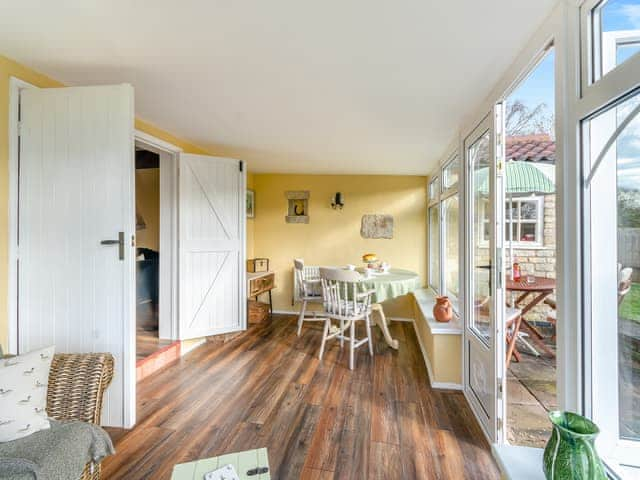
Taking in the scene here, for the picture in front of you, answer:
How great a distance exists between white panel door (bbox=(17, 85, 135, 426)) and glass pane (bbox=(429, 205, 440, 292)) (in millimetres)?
3536

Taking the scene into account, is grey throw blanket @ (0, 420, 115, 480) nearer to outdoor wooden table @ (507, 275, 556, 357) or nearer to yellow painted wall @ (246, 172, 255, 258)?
outdoor wooden table @ (507, 275, 556, 357)

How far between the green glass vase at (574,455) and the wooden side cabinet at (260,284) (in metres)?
3.67

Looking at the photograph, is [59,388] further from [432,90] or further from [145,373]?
[432,90]

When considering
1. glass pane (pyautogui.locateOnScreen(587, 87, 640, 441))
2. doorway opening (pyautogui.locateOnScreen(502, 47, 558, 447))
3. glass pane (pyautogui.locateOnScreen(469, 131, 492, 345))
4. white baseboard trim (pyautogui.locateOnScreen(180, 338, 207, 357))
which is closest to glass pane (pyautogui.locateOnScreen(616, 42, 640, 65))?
glass pane (pyautogui.locateOnScreen(587, 87, 640, 441))

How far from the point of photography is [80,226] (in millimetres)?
2016

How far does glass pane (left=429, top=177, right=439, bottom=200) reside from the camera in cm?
432

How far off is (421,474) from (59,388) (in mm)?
1885

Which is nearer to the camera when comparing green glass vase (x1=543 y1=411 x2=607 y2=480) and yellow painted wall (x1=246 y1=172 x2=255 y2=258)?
green glass vase (x1=543 y1=411 x2=607 y2=480)

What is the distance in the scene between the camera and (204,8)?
4.45 feet

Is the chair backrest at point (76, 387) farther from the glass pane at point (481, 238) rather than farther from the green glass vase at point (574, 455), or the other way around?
the glass pane at point (481, 238)

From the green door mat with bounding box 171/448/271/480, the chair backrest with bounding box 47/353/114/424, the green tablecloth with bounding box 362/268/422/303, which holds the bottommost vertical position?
the green door mat with bounding box 171/448/271/480

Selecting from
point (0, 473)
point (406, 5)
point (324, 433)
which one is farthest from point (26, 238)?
point (406, 5)

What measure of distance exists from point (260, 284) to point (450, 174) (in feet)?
9.48

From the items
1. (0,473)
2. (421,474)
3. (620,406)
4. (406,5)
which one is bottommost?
(421,474)
